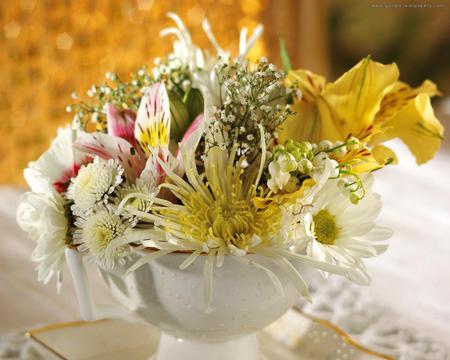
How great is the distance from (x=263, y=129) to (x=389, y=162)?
0.12 meters

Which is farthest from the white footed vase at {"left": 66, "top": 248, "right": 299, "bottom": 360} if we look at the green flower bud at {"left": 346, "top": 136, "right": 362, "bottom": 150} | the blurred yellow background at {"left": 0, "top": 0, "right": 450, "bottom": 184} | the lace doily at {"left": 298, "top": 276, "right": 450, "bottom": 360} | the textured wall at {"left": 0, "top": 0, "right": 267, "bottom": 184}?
the textured wall at {"left": 0, "top": 0, "right": 267, "bottom": 184}

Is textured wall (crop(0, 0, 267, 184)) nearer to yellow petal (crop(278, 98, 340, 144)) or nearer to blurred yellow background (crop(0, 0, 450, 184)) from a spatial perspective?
blurred yellow background (crop(0, 0, 450, 184))

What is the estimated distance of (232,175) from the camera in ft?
1.71

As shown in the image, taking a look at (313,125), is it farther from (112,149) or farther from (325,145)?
(112,149)

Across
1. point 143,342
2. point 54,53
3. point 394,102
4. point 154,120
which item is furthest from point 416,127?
point 54,53

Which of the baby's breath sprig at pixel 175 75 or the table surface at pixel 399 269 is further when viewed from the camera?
the table surface at pixel 399 269

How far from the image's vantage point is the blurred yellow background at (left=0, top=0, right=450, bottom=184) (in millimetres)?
1552

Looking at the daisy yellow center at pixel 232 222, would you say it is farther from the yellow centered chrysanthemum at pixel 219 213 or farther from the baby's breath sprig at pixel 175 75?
the baby's breath sprig at pixel 175 75

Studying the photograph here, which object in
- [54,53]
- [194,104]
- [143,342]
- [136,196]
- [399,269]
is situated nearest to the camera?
[136,196]

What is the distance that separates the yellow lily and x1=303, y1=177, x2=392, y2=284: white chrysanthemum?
0.05m

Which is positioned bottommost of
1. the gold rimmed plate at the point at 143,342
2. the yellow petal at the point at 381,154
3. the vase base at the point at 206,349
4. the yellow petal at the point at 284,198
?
the gold rimmed plate at the point at 143,342

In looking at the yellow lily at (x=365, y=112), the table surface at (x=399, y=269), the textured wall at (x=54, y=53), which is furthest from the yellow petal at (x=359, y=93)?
the textured wall at (x=54, y=53)

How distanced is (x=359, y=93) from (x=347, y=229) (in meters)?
0.12

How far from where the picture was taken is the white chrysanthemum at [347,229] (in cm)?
51
